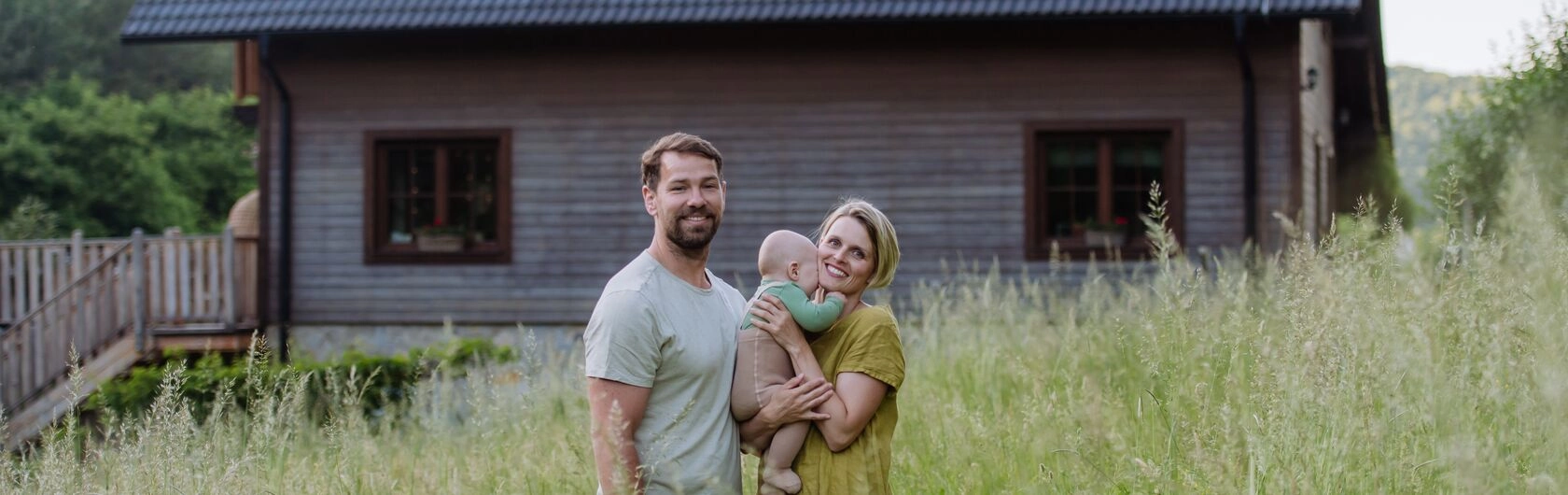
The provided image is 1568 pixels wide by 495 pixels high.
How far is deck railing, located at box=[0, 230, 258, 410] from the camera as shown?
12.9 m

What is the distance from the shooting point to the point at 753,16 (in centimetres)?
1352

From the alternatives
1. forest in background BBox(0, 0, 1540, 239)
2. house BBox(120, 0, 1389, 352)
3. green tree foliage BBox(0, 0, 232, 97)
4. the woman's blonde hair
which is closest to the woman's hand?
the woman's blonde hair

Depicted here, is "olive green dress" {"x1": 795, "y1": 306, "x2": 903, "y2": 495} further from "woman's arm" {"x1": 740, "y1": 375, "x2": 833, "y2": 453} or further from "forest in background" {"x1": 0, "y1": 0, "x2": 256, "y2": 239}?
"forest in background" {"x1": 0, "y1": 0, "x2": 256, "y2": 239}

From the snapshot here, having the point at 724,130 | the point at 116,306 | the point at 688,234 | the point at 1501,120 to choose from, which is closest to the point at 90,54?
the point at 116,306

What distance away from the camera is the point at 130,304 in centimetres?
1388

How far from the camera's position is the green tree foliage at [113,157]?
34156 millimetres

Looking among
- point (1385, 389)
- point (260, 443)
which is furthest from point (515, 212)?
point (1385, 389)

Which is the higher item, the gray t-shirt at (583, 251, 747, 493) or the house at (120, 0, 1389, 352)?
the house at (120, 0, 1389, 352)

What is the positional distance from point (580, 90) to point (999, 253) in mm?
4367

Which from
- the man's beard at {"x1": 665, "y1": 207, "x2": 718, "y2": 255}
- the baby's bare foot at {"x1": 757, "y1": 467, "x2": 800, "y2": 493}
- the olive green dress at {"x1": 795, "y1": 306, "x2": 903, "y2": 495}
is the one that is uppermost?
the man's beard at {"x1": 665, "y1": 207, "x2": 718, "y2": 255}

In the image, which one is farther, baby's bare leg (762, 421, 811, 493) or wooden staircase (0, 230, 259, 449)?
wooden staircase (0, 230, 259, 449)

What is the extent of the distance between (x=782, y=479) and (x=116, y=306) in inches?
471

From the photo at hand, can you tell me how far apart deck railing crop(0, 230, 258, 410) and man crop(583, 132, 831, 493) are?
35.0ft

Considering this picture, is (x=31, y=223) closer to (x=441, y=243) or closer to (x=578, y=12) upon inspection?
(x=441, y=243)
